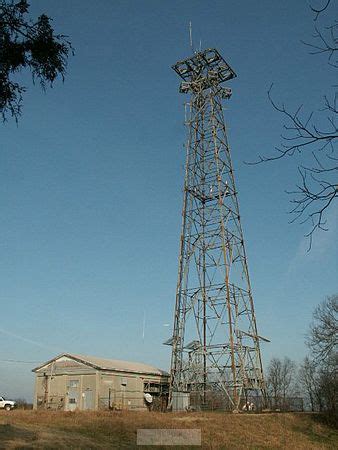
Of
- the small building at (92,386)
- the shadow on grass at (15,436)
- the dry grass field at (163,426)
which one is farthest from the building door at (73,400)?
the shadow on grass at (15,436)

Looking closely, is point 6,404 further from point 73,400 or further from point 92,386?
point 92,386

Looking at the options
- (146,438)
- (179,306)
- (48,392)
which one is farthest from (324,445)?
(48,392)

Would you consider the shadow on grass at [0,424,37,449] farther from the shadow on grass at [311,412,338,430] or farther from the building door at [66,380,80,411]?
the shadow on grass at [311,412,338,430]

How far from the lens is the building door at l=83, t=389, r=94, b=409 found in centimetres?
3547

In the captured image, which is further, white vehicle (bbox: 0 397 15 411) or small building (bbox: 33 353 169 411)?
white vehicle (bbox: 0 397 15 411)

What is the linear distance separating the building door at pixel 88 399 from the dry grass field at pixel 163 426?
8.64m

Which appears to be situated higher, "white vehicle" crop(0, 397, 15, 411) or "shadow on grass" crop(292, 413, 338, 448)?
"white vehicle" crop(0, 397, 15, 411)

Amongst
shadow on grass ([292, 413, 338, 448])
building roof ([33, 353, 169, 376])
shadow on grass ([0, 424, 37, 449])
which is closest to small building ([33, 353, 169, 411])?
building roof ([33, 353, 169, 376])

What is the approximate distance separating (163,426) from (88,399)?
13.7 metres

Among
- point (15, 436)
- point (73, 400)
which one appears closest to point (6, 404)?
point (73, 400)

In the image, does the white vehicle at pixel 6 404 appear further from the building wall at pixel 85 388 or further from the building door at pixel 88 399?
the building door at pixel 88 399

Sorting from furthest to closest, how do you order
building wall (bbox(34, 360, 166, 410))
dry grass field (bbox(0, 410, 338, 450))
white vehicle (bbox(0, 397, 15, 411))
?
1. white vehicle (bbox(0, 397, 15, 411))
2. building wall (bbox(34, 360, 166, 410))
3. dry grass field (bbox(0, 410, 338, 450))

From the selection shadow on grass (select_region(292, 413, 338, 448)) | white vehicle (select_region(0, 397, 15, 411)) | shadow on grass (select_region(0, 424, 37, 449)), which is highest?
white vehicle (select_region(0, 397, 15, 411))

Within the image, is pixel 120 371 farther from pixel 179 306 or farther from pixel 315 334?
pixel 315 334
